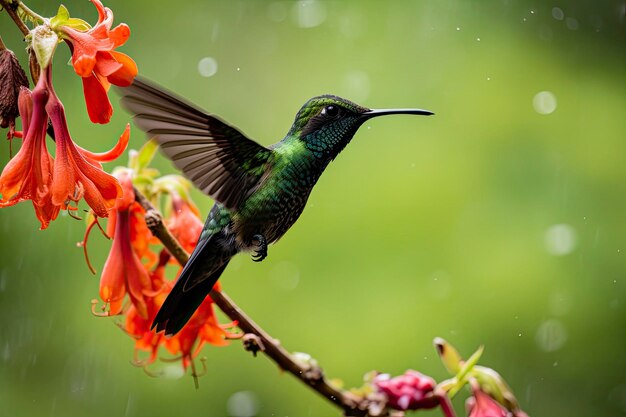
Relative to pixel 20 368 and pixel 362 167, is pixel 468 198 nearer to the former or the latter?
pixel 362 167

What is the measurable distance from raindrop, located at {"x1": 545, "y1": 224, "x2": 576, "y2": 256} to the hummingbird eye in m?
1.77

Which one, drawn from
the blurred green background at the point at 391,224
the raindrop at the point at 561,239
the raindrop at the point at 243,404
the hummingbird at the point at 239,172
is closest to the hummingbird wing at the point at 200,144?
the hummingbird at the point at 239,172

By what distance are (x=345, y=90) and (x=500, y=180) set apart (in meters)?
0.53

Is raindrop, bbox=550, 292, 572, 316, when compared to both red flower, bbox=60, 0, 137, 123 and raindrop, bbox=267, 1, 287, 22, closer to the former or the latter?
raindrop, bbox=267, 1, 287, 22

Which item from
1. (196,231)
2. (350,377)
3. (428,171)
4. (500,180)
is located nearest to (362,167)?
(428,171)

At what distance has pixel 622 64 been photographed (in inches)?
114

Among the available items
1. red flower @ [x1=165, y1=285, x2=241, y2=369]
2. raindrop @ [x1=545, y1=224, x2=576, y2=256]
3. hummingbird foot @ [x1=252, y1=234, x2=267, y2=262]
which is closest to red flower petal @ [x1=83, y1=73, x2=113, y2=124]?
hummingbird foot @ [x1=252, y1=234, x2=267, y2=262]

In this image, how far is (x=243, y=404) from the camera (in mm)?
2414

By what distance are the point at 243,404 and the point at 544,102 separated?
1.31 meters

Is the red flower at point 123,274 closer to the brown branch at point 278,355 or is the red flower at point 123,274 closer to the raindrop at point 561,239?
the brown branch at point 278,355

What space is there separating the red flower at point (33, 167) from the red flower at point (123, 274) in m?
0.20

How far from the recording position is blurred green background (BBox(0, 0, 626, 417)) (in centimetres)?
238

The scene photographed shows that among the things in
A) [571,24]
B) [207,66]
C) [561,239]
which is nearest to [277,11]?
[207,66]

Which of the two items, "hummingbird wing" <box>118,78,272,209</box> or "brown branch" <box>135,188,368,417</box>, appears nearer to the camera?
"hummingbird wing" <box>118,78,272,209</box>
